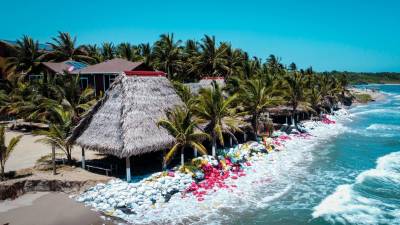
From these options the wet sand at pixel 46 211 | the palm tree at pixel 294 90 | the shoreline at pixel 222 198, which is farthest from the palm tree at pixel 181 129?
the palm tree at pixel 294 90

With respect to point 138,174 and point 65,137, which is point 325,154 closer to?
point 138,174

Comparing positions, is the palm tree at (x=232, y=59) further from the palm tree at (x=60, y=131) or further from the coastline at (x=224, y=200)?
the palm tree at (x=60, y=131)

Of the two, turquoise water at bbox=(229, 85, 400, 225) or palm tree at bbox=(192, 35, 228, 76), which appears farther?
palm tree at bbox=(192, 35, 228, 76)

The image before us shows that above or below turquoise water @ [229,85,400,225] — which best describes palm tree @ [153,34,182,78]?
above

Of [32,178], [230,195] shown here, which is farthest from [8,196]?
[230,195]

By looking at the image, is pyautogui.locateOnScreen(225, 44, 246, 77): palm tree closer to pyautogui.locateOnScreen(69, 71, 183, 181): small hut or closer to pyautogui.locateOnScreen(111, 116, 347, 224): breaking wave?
pyautogui.locateOnScreen(111, 116, 347, 224): breaking wave

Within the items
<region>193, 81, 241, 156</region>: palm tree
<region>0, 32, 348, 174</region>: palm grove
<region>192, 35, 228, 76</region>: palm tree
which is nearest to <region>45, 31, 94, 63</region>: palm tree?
<region>0, 32, 348, 174</region>: palm grove
